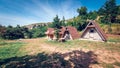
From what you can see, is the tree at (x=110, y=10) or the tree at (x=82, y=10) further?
the tree at (x=82, y=10)

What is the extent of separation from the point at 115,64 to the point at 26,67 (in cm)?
1213

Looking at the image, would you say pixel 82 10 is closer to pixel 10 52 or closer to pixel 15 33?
pixel 15 33

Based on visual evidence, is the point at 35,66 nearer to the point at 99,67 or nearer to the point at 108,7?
the point at 99,67

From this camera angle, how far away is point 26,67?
13.7 metres

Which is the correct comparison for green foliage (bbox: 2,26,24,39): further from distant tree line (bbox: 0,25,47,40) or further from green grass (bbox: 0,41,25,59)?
green grass (bbox: 0,41,25,59)

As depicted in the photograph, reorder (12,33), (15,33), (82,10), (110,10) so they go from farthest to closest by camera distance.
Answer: (15,33), (12,33), (82,10), (110,10)

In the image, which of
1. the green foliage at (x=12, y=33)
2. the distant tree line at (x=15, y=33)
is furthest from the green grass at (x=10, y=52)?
the distant tree line at (x=15, y=33)

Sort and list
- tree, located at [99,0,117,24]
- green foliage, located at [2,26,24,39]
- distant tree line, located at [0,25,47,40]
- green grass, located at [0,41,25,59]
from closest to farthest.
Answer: green grass, located at [0,41,25,59] < tree, located at [99,0,117,24] < distant tree line, located at [0,25,47,40] < green foliage, located at [2,26,24,39]

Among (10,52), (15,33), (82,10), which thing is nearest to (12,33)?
(15,33)

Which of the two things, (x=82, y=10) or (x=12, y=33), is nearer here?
(x=82, y=10)

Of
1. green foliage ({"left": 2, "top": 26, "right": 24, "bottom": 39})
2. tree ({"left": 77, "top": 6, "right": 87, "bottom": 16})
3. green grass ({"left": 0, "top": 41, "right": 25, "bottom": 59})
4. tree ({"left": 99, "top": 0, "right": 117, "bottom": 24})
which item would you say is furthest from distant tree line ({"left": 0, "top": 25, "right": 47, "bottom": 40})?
green grass ({"left": 0, "top": 41, "right": 25, "bottom": 59})

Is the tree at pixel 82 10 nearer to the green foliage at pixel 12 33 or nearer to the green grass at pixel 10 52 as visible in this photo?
the green foliage at pixel 12 33

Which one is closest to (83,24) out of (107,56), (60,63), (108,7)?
(108,7)

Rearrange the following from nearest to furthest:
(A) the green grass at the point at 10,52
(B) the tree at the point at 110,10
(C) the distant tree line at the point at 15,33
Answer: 1. (A) the green grass at the point at 10,52
2. (B) the tree at the point at 110,10
3. (C) the distant tree line at the point at 15,33
